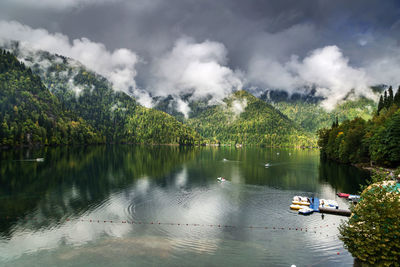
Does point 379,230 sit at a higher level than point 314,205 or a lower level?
higher

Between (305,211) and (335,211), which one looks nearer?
(305,211)

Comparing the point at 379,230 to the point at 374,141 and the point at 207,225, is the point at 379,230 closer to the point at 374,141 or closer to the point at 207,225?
the point at 207,225

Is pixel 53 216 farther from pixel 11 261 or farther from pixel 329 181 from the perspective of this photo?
pixel 329 181

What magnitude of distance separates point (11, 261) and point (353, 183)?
3031 inches

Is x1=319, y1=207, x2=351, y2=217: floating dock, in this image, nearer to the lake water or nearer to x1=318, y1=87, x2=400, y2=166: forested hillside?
the lake water

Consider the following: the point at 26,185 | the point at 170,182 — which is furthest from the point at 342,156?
the point at 26,185

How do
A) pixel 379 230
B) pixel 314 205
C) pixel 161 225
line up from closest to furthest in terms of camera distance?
pixel 379 230 < pixel 161 225 < pixel 314 205

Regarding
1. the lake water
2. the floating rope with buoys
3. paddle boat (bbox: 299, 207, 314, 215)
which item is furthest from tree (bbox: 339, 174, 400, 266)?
paddle boat (bbox: 299, 207, 314, 215)

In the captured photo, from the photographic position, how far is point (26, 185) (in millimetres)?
62938

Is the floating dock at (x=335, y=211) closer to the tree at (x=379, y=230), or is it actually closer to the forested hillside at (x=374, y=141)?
the tree at (x=379, y=230)

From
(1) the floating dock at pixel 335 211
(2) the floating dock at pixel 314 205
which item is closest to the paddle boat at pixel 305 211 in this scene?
(2) the floating dock at pixel 314 205

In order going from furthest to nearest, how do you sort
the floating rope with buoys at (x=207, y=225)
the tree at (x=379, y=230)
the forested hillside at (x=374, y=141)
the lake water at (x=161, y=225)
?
the forested hillside at (x=374, y=141), the floating rope with buoys at (x=207, y=225), the lake water at (x=161, y=225), the tree at (x=379, y=230)

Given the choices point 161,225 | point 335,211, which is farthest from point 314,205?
point 161,225

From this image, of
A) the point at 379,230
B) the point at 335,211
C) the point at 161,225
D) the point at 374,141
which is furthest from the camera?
the point at 374,141
